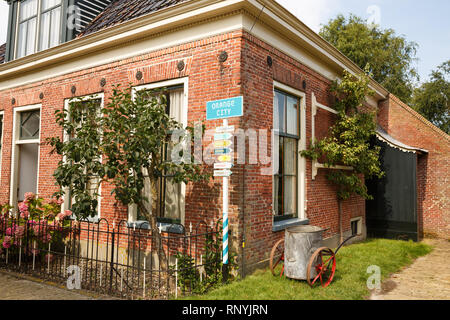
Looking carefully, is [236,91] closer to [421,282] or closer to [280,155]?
[280,155]

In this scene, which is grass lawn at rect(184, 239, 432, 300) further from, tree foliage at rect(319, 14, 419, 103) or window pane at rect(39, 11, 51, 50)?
tree foliage at rect(319, 14, 419, 103)

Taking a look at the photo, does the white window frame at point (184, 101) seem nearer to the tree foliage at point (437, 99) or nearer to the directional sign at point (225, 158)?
the directional sign at point (225, 158)

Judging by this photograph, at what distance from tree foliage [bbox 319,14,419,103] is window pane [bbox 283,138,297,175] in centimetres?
1647

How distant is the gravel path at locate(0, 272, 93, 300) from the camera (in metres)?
5.46

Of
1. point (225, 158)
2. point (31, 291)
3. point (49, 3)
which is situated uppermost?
point (49, 3)

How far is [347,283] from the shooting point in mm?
5727

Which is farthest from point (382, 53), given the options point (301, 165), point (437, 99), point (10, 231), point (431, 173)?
point (10, 231)

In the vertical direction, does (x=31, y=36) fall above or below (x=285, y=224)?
above

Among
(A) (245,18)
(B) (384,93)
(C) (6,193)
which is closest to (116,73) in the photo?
(A) (245,18)

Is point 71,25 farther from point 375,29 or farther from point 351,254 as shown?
point 375,29

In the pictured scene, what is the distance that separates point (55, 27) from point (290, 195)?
8629 millimetres

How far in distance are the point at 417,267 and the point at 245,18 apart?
256 inches

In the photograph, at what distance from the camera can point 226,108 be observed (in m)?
5.41

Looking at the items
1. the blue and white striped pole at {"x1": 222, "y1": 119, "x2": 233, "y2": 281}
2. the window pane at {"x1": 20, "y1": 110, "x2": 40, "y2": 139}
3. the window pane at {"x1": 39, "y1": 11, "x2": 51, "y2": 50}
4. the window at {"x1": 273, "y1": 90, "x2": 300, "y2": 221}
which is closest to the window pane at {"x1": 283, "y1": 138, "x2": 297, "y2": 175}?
the window at {"x1": 273, "y1": 90, "x2": 300, "y2": 221}
